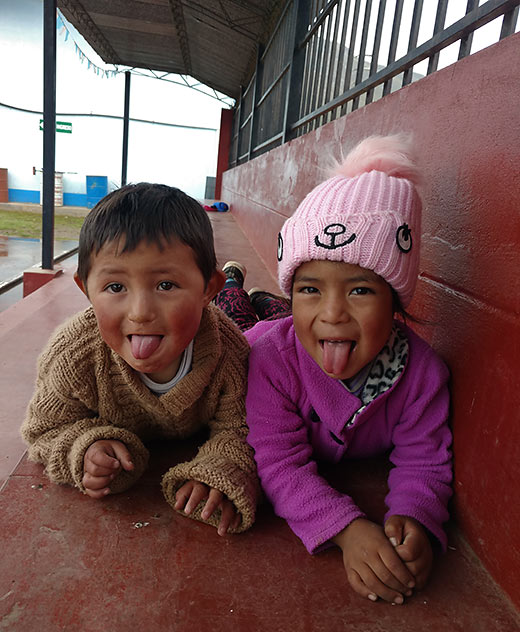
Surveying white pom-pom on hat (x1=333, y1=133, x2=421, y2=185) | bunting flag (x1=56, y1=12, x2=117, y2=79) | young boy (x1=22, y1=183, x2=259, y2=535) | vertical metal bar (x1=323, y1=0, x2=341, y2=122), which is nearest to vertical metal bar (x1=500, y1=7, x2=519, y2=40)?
white pom-pom on hat (x1=333, y1=133, x2=421, y2=185)

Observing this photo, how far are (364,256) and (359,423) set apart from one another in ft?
1.42

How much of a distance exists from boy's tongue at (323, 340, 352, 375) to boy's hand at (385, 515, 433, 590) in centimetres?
33

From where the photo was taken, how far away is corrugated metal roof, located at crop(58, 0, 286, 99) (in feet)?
26.6

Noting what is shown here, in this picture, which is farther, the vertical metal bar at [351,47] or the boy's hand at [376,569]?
the vertical metal bar at [351,47]

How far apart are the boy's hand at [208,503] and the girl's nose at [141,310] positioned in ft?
1.27

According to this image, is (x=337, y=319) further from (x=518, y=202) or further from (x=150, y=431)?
(x=150, y=431)

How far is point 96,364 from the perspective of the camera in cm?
121

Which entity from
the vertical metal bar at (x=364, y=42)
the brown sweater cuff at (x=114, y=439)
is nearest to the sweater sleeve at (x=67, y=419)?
the brown sweater cuff at (x=114, y=439)

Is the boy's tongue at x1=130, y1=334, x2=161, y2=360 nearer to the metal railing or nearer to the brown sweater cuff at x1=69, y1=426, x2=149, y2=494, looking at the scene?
the brown sweater cuff at x1=69, y1=426, x2=149, y2=494

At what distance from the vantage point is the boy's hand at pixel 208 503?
3.46ft

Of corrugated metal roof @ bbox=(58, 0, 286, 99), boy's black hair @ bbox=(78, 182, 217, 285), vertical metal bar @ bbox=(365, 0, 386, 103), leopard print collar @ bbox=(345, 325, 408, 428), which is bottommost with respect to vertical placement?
leopard print collar @ bbox=(345, 325, 408, 428)

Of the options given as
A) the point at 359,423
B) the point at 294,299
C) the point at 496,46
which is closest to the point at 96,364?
the point at 294,299

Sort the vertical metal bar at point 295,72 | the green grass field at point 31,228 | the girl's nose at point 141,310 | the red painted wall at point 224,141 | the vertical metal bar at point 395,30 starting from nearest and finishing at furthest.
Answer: the girl's nose at point 141,310 → the vertical metal bar at point 395,30 → the vertical metal bar at point 295,72 → the green grass field at point 31,228 → the red painted wall at point 224,141

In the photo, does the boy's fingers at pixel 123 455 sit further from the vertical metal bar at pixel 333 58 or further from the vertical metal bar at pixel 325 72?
the vertical metal bar at pixel 325 72
